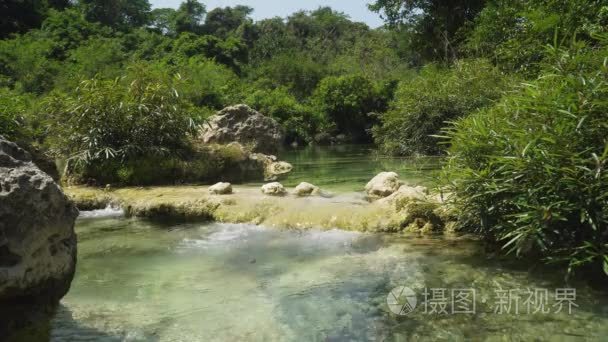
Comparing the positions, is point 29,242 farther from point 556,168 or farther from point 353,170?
point 353,170

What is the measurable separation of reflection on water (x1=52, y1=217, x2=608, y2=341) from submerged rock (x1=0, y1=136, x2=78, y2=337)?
45 centimetres

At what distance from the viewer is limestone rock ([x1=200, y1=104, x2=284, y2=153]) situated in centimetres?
1498

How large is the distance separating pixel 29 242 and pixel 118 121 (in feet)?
25.1

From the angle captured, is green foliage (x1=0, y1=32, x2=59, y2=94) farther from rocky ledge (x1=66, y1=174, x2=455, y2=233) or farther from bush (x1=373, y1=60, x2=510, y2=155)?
bush (x1=373, y1=60, x2=510, y2=155)

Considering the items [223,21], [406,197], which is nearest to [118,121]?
[406,197]

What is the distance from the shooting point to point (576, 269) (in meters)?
5.22

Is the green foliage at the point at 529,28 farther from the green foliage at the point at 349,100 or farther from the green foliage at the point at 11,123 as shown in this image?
the green foliage at the point at 349,100

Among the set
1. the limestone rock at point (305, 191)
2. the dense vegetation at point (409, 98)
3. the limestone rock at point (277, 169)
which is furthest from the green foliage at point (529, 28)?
the limestone rock at point (277, 169)

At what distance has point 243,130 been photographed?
15.4m

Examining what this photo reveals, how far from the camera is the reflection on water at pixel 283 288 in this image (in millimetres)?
4199

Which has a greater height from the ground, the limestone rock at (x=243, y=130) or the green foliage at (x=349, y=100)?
the green foliage at (x=349, y=100)

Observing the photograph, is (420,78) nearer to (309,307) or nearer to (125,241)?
(125,241)

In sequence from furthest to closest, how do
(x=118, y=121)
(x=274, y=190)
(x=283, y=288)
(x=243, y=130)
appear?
(x=243, y=130)
(x=118, y=121)
(x=274, y=190)
(x=283, y=288)

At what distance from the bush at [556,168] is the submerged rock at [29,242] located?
12.6 feet
